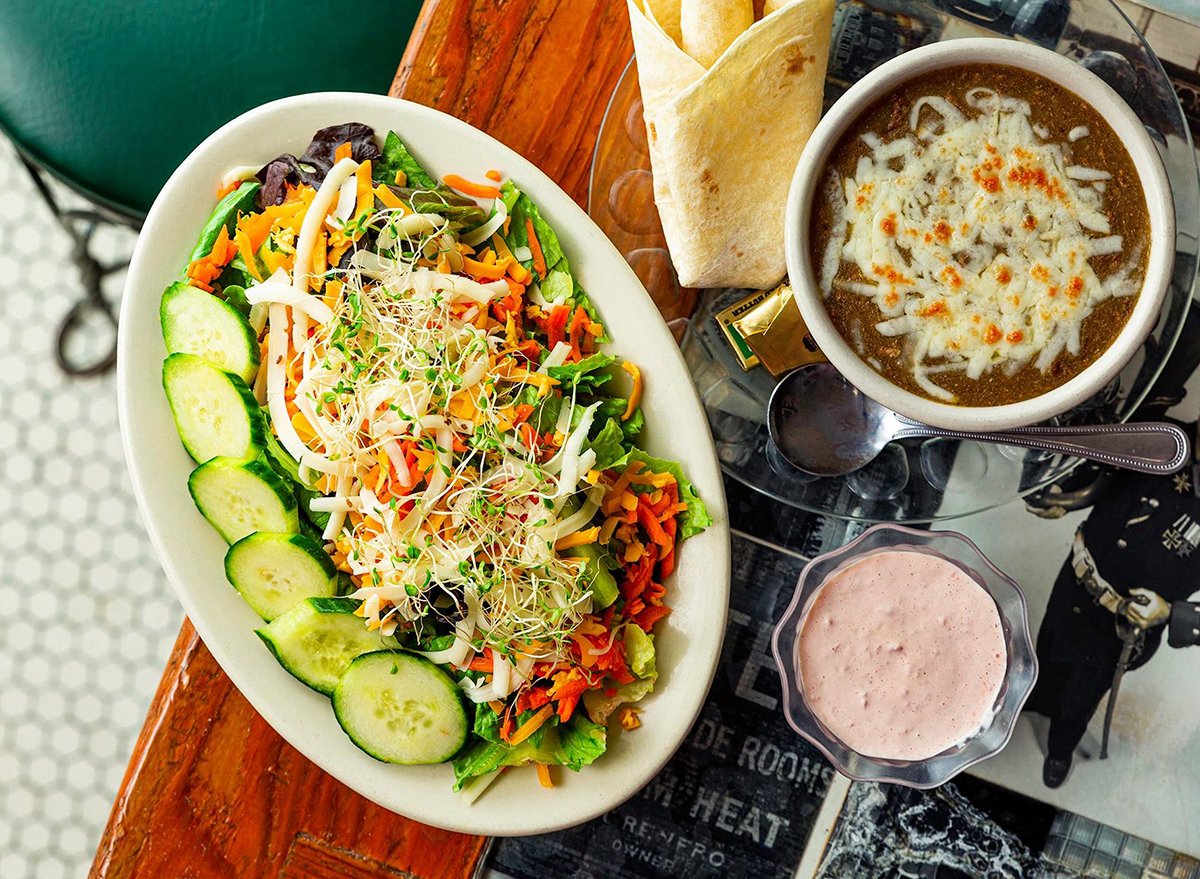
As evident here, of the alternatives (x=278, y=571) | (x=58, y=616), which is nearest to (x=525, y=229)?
(x=278, y=571)

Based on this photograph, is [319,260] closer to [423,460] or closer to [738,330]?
[423,460]

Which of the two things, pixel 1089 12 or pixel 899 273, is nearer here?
pixel 899 273

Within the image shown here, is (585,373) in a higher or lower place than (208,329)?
higher

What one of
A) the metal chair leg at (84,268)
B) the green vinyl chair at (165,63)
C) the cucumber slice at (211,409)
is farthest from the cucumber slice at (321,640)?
the metal chair leg at (84,268)

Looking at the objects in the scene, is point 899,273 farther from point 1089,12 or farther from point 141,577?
point 141,577

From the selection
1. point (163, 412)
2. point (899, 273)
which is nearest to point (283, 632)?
point (163, 412)

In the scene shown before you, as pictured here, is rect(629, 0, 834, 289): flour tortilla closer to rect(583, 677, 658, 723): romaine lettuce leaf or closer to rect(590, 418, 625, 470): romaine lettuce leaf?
rect(590, 418, 625, 470): romaine lettuce leaf

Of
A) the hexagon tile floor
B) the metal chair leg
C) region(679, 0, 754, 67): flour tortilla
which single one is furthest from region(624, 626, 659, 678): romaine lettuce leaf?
the metal chair leg
